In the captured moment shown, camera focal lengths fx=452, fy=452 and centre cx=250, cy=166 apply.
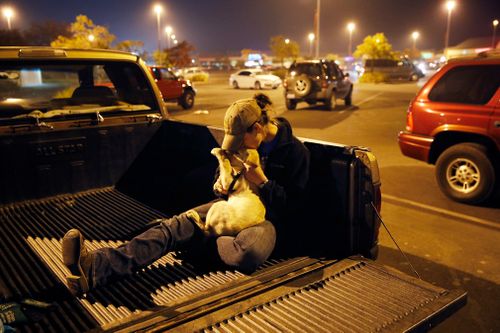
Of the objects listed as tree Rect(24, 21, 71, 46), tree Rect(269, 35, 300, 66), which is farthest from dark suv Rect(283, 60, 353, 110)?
tree Rect(24, 21, 71, 46)

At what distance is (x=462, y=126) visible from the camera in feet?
20.3

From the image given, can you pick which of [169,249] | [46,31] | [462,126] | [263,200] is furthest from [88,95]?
[46,31]

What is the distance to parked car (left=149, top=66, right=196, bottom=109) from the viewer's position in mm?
19141

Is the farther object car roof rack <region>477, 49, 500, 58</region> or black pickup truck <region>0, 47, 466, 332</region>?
car roof rack <region>477, 49, 500, 58</region>

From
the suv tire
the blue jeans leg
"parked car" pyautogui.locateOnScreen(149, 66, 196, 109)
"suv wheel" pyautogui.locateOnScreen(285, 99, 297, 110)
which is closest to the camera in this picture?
the blue jeans leg

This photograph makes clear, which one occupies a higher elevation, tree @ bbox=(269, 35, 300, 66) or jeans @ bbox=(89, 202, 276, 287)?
tree @ bbox=(269, 35, 300, 66)

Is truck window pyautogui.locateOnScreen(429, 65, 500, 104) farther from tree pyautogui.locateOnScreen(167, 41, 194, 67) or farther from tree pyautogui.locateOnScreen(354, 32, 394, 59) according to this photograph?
tree pyautogui.locateOnScreen(167, 41, 194, 67)

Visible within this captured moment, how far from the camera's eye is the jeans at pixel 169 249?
2.76 metres

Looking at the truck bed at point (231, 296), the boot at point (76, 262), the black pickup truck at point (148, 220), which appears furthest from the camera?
the boot at point (76, 262)

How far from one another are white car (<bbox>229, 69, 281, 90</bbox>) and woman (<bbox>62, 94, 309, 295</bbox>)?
1099 inches

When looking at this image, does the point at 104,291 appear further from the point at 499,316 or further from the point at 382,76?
the point at 382,76

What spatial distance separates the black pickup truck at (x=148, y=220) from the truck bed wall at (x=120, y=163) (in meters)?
0.01

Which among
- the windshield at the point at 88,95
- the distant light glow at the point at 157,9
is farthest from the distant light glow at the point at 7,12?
the windshield at the point at 88,95

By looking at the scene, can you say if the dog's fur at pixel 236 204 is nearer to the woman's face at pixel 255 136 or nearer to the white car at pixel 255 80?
the woman's face at pixel 255 136
